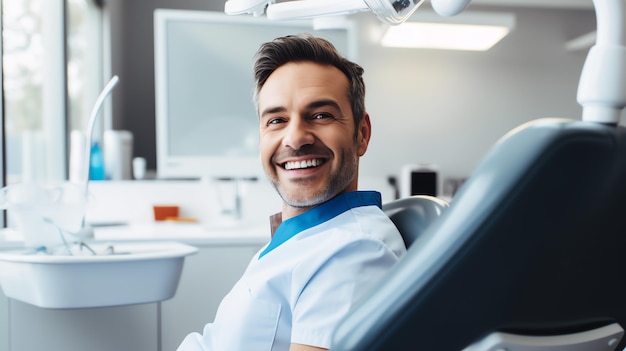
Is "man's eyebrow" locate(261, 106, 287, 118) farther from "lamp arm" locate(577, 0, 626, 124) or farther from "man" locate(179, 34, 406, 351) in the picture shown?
"lamp arm" locate(577, 0, 626, 124)

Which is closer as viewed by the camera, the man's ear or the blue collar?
the blue collar

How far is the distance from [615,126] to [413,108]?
124 inches

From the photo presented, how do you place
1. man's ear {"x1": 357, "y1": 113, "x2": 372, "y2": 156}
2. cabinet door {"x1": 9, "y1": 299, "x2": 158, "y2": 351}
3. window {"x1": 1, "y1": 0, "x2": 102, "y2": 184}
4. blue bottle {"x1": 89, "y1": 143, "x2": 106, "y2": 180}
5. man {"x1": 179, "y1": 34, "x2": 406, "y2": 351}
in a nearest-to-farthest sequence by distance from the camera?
man {"x1": 179, "y1": 34, "x2": 406, "y2": 351} → man's ear {"x1": 357, "y1": 113, "x2": 372, "y2": 156} → cabinet door {"x1": 9, "y1": 299, "x2": 158, "y2": 351} → window {"x1": 1, "y1": 0, "x2": 102, "y2": 184} → blue bottle {"x1": 89, "y1": 143, "x2": 106, "y2": 180}

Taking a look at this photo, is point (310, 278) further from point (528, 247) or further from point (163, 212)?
point (163, 212)

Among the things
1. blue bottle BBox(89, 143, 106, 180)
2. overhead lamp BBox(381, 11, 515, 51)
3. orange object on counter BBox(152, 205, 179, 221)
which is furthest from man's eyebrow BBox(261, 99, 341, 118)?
overhead lamp BBox(381, 11, 515, 51)

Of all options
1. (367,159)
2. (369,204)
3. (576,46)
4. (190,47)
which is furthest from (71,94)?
(576,46)

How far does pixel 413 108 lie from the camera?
11.4 feet

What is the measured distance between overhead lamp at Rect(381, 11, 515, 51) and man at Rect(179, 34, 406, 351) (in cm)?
168

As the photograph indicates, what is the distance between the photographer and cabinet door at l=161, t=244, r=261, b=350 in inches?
61.9

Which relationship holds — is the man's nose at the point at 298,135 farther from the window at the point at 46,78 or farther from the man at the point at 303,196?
the window at the point at 46,78

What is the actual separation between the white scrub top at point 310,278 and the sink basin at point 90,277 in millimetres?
337

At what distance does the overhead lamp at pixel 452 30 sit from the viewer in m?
2.51

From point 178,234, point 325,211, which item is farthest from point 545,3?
point 325,211

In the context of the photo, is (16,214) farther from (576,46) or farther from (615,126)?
(576,46)
